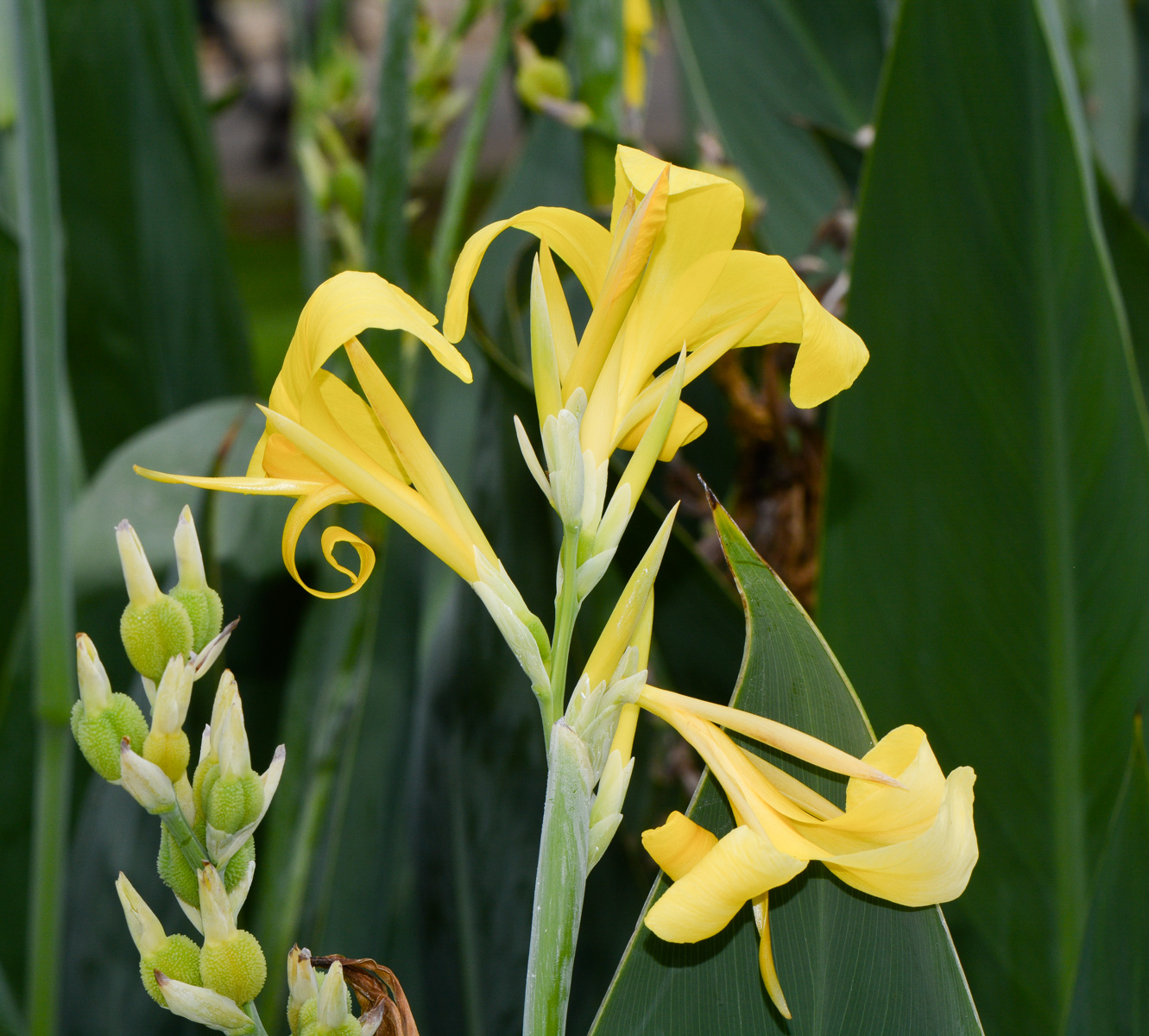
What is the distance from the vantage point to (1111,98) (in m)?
0.81

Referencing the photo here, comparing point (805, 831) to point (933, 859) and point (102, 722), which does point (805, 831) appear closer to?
point (933, 859)

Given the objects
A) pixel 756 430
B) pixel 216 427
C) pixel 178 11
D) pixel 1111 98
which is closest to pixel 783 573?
pixel 756 430

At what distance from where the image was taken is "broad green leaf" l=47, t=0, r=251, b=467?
0.76 m

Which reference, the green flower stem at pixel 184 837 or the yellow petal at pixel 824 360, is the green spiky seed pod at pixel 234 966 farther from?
the yellow petal at pixel 824 360

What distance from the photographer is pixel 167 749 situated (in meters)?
0.19

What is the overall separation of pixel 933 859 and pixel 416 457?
0.13 metres

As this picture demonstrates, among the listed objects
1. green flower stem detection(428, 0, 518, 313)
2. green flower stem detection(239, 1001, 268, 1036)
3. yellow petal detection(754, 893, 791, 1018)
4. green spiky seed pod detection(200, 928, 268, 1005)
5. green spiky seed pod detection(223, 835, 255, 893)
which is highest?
green flower stem detection(428, 0, 518, 313)

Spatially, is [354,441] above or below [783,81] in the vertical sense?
below

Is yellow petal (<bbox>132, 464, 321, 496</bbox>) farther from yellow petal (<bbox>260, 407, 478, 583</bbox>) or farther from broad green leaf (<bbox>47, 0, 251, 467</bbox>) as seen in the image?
broad green leaf (<bbox>47, 0, 251, 467</bbox>)

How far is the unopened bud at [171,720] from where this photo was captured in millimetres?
188

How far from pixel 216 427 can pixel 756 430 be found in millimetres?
278

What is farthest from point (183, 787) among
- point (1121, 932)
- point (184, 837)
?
point (1121, 932)

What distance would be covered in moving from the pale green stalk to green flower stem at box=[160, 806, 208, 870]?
10.5 inches

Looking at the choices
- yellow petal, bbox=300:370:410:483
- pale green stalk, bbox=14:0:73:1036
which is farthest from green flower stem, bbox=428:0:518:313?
yellow petal, bbox=300:370:410:483
